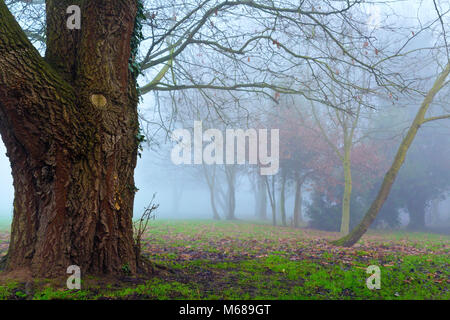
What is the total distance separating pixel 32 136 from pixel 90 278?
5.78 ft

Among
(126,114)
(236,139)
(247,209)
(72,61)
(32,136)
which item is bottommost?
(247,209)

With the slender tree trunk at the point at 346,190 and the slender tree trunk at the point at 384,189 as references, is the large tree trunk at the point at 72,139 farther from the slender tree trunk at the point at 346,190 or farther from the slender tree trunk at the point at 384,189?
the slender tree trunk at the point at 346,190

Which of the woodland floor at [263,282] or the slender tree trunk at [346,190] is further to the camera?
the slender tree trunk at [346,190]

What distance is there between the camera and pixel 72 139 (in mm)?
3742

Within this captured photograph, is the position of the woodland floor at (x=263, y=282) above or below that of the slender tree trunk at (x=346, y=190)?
below

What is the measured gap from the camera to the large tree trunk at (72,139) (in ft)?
11.7

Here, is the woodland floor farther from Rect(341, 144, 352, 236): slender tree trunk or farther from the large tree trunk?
Rect(341, 144, 352, 236): slender tree trunk

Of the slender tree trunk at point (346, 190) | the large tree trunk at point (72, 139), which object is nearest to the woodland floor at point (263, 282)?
the large tree trunk at point (72, 139)

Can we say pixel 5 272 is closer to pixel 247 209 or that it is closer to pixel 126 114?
pixel 126 114

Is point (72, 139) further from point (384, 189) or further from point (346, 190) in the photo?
point (346, 190)

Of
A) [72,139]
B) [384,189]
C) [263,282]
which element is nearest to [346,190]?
[384,189]

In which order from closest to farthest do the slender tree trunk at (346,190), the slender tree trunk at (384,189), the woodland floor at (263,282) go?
1. the woodland floor at (263,282)
2. the slender tree trunk at (384,189)
3. the slender tree trunk at (346,190)

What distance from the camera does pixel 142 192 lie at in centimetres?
7712
